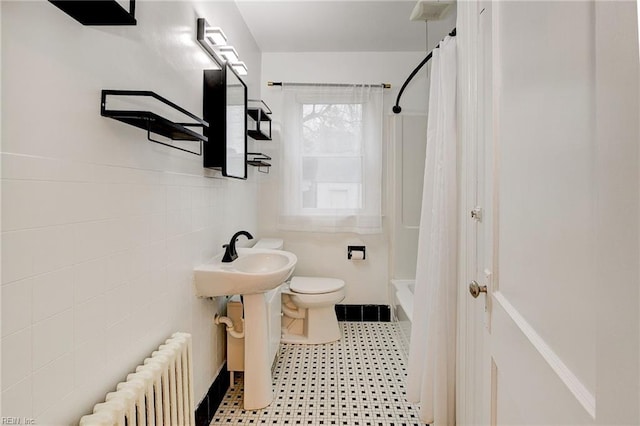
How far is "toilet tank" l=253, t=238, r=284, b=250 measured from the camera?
276 centimetres

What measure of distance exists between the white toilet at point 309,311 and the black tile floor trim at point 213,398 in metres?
0.70

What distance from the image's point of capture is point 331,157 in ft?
10.1

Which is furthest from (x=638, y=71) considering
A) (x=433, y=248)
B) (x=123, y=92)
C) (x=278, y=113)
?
(x=278, y=113)

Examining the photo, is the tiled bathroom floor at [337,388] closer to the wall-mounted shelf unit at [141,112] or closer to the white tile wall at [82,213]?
the white tile wall at [82,213]

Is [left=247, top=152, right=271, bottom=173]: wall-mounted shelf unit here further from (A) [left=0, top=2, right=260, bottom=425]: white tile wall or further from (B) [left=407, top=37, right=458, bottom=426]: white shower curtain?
(B) [left=407, top=37, right=458, bottom=426]: white shower curtain

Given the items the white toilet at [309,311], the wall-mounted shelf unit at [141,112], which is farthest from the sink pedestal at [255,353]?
the wall-mounted shelf unit at [141,112]

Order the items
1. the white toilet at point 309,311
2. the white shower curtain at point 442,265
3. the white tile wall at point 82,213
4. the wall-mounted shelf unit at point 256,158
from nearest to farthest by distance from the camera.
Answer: the white tile wall at point 82,213 < the white shower curtain at point 442,265 < the wall-mounted shelf unit at point 256,158 < the white toilet at point 309,311

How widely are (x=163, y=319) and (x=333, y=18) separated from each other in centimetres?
230

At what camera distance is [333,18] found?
254 centimetres

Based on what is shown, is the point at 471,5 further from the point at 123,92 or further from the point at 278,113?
the point at 278,113

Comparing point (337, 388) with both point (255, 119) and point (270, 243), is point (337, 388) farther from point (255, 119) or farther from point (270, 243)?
point (255, 119)

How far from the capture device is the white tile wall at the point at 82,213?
74 cm

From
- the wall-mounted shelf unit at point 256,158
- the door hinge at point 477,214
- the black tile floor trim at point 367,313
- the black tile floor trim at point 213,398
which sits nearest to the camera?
the door hinge at point 477,214

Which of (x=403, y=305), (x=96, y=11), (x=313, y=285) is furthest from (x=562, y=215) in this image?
(x=313, y=285)
